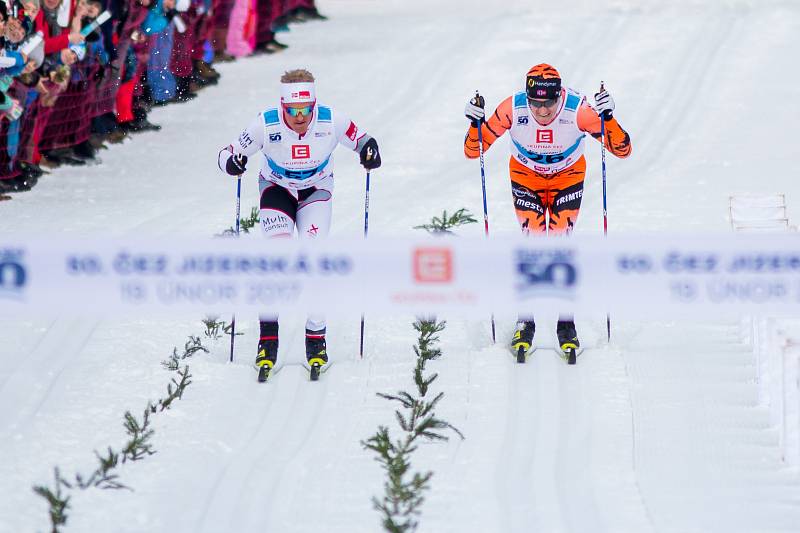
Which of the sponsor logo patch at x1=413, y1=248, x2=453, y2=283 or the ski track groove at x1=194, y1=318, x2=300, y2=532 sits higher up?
the sponsor logo patch at x1=413, y1=248, x2=453, y2=283

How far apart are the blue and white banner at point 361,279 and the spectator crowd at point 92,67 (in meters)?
6.11

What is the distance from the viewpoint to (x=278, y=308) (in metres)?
6.74

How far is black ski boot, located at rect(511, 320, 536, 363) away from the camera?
9.12 meters

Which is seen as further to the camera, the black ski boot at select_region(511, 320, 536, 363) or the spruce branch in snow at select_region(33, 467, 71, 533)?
the black ski boot at select_region(511, 320, 536, 363)

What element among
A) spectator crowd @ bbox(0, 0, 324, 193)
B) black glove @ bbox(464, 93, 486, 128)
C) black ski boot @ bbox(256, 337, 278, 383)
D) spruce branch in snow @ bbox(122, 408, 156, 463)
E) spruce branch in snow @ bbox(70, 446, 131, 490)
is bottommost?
spruce branch in snow @ bbox(70, 446, 131, 490)

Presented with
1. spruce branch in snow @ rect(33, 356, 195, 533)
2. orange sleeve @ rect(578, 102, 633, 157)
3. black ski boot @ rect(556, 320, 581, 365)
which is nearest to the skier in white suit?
spruce branch in snow @ rect(33, 356, 195, 533)

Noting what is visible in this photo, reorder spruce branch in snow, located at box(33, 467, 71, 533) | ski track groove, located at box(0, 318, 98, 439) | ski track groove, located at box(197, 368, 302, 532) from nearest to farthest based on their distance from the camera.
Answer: spruce branch in snow, located at box(33, 467, 71, 533)
ski track groove, located at box(197, 368, 302, 532)
ski track groove, located at box(0, 318, 98, 439)

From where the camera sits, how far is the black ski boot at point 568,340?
9.05 metres

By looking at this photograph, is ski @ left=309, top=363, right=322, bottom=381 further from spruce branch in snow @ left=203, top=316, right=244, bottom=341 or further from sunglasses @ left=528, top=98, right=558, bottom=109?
sunglasses @ left=528, top=98, right=558, bottom=109

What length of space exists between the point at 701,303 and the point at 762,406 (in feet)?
5.98

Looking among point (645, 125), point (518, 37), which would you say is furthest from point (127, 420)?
point (518, 37)

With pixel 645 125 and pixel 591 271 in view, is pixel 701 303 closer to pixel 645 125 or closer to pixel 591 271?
pixel 591 271

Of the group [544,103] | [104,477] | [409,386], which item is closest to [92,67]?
[544,103]

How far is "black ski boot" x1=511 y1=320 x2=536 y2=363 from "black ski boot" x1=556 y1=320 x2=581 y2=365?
19cm
